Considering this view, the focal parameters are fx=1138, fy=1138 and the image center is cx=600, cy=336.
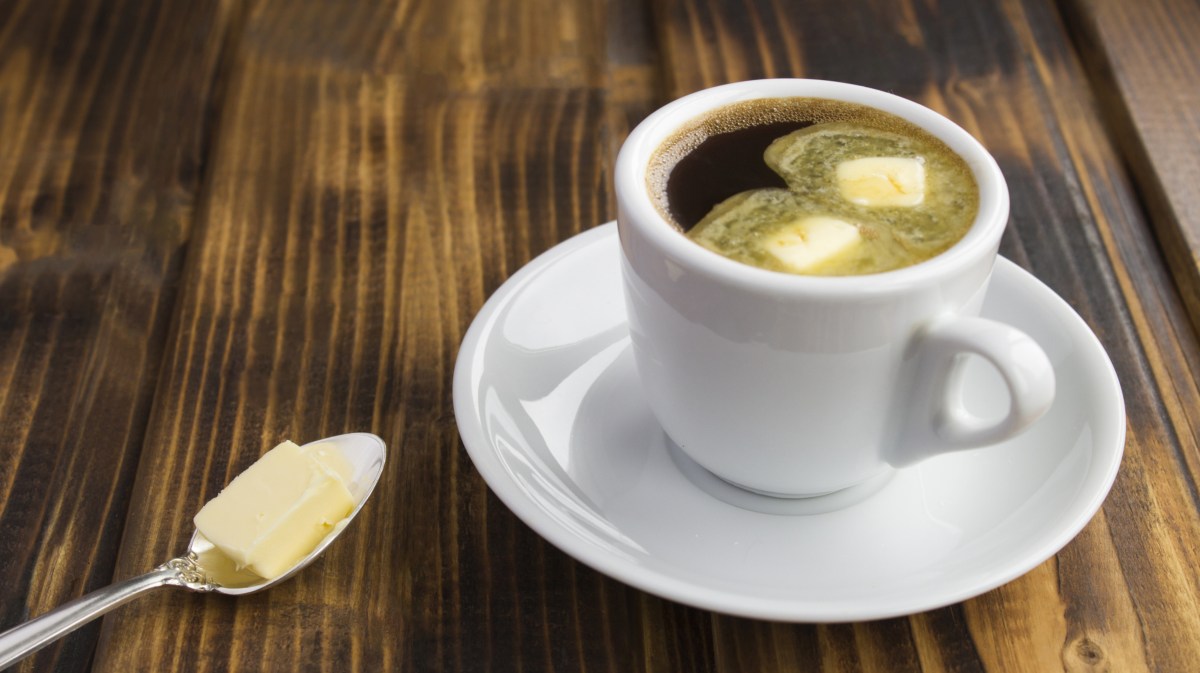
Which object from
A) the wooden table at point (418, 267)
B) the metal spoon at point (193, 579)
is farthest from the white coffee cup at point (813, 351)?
the metal spoon at point (193, 579)

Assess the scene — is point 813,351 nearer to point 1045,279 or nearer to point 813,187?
point 813,187

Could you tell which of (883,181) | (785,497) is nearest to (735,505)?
(785,497)

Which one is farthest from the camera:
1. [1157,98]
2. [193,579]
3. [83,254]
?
[1157,98]

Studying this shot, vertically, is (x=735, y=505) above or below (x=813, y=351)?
below

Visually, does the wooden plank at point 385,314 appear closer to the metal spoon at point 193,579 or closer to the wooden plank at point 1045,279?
the metal spoon at point 193,579

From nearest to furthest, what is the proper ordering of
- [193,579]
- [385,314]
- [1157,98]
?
Answer: [193,579] < [385,314] < [1157,98]

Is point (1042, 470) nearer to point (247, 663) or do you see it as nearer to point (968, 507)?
point (968, 507)
